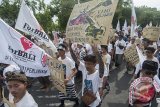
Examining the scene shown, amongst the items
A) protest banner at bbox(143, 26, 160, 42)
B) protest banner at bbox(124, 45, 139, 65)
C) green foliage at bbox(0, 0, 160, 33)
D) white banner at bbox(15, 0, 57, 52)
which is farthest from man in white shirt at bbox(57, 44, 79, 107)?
green foliage at bbox(0, 0, 160, 33)

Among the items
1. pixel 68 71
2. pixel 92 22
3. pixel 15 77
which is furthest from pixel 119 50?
pixel 15 77

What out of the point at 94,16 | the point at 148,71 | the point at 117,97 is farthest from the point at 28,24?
the point at 148,71

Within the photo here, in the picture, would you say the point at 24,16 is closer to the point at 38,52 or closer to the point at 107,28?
Answer: the point at 38,52

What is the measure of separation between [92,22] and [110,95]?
4.04m

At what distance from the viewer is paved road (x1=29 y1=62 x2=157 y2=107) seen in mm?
9679

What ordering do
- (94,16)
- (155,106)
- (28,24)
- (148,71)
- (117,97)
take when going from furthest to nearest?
(117,97)
(28,24)
(94,16)
(155,106)
(148,71)

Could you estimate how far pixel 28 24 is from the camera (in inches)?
339

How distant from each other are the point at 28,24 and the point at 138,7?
231 feet

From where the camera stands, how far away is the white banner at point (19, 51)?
7164 mm

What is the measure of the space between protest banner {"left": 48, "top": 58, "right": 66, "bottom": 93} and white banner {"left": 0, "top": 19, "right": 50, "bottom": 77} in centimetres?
26

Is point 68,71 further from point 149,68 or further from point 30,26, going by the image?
point 149,68

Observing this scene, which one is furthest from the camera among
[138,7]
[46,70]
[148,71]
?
[138,7]

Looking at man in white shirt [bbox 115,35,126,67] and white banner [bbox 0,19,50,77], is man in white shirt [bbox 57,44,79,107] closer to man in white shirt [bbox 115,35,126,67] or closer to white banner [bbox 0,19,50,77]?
white banner [bbox 0,19,50,77]

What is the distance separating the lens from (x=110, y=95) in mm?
10781
